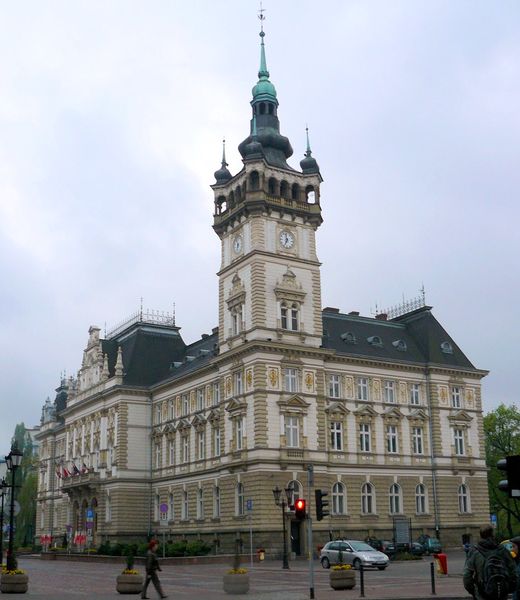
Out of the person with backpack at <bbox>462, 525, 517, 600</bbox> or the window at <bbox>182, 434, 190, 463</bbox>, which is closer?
the person with backpack at <bbox>462, 525, 517, 600</bbox>

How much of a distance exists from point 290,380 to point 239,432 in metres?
5.56

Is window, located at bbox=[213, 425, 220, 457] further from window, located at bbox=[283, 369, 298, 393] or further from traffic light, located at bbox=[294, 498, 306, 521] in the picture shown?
traffic light, located at bbox=[294, 498, 306, 521]

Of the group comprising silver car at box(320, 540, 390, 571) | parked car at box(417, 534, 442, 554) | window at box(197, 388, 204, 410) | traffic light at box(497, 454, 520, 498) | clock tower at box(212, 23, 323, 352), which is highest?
clock tower at box(212, 23, 323, 352)

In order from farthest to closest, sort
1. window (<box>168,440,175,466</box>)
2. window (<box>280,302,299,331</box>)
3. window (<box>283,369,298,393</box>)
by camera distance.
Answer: window (<box>168,440,175,466</box>) → window (<box>280,302,299,331</box>) → window (<box>283,369,298,393</box>)

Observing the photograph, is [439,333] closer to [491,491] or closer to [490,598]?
[491,491]

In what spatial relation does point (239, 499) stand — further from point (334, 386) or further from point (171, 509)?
point (171, 509)

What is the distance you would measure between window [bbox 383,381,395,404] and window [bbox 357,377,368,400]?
6.74 ft

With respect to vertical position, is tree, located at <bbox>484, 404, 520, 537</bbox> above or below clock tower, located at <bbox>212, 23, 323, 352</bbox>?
below

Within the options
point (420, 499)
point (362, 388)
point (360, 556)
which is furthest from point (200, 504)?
point (360, 556)

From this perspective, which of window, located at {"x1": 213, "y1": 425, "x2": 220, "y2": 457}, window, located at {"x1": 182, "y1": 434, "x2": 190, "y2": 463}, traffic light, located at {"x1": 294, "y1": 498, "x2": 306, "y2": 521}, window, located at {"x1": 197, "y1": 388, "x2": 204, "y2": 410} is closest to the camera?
traffic light, located at {"x1": 294, "y1": 498, "x2": 306, "y2": 521}

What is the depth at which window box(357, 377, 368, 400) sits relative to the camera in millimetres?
70625

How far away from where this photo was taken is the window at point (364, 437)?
69750mm

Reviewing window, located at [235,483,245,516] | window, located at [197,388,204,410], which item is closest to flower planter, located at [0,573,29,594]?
window, located at [235,483,245,516]

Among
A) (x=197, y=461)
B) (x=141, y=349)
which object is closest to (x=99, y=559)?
(x=197, y=461)
